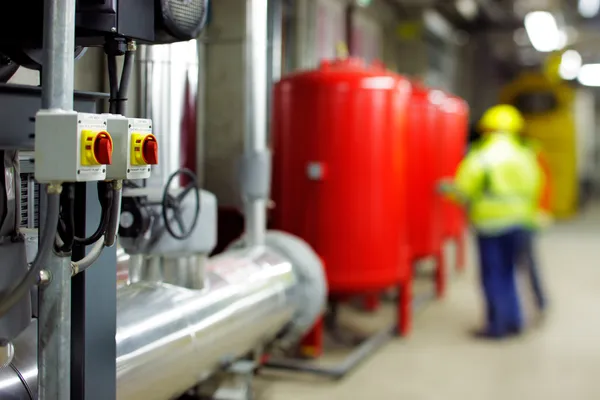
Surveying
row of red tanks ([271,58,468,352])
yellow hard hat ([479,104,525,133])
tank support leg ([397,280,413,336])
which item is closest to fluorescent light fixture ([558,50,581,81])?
yellow hard hat ([479,104,525,133])

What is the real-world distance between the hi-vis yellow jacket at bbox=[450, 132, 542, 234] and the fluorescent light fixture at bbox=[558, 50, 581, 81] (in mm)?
6499

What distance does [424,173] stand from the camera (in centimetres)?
528

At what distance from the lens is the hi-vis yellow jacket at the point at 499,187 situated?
455 centimetres

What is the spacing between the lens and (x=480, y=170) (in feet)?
15.1

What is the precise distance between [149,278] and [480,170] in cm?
269

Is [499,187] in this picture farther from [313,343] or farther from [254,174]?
[254,174]

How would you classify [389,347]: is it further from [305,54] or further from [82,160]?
[82,160]

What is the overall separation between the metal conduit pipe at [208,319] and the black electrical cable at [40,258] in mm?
364

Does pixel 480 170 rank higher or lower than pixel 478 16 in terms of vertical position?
lower

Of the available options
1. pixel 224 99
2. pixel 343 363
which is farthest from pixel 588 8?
pixel 343 363

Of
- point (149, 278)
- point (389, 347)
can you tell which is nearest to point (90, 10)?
point (149, 278)

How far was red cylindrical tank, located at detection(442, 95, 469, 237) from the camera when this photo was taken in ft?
19.3

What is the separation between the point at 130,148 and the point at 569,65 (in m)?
11.8

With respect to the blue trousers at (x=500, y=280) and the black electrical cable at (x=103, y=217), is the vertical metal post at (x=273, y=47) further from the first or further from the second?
the black electrical cable at (x=103, y=217)
